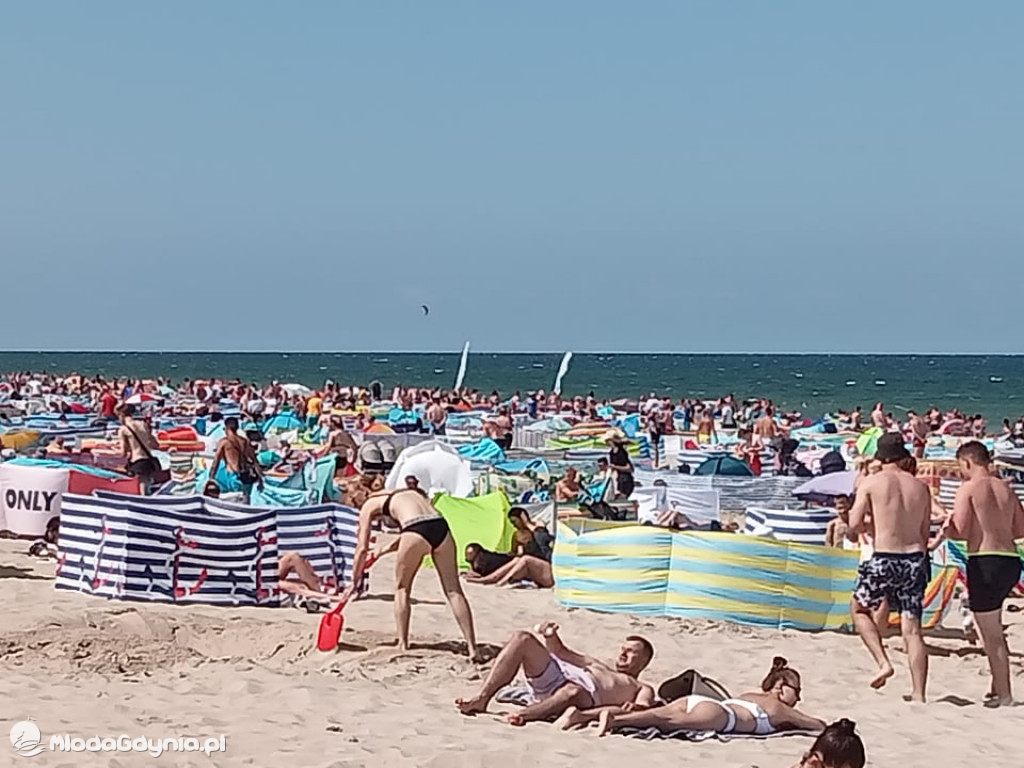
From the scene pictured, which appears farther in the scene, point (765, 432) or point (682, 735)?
point (765, 432)

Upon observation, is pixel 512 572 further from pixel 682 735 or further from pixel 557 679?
pixel 682 735

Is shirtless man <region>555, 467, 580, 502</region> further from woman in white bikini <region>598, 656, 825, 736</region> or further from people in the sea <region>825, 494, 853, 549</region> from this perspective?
woman in white bikini <region>598, 656, 825, 736</region>

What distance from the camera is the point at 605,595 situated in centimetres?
930

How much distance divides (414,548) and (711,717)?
1.81 meters

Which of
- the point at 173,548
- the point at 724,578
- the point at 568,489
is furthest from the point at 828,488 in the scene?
the point at 173,548

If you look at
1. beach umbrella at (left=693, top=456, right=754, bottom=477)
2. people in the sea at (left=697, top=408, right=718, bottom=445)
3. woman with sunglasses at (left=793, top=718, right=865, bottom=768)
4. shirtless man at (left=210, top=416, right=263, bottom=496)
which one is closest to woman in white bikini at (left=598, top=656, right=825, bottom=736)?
woman with sunglasses at (left=793, top=718, right=865, bottom=768)

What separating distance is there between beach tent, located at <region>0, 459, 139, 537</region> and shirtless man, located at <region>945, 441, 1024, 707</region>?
6858 millimetres

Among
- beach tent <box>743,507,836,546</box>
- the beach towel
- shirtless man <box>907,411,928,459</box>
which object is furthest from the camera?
shirtless man <box>907,411,928,459</box>

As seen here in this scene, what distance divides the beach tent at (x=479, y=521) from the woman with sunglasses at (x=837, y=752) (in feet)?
22.3

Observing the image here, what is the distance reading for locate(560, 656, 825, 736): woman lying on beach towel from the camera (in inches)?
243

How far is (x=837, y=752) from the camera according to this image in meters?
4.16

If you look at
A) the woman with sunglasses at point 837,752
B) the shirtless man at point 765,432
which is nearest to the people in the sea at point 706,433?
the shirtless man at point 765,432

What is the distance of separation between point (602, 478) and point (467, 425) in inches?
388

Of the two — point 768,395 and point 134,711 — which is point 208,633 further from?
point 768,395
